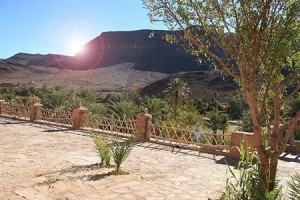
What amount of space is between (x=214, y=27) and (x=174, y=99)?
38615 mm

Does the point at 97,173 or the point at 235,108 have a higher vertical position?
the point at 235,108

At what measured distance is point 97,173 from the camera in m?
8.05

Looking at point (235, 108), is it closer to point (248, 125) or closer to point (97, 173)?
point (248, 125)

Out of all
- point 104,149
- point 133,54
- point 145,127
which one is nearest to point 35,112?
point 145,127

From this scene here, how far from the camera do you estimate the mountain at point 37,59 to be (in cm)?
15752

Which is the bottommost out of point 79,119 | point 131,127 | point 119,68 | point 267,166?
point 131,127

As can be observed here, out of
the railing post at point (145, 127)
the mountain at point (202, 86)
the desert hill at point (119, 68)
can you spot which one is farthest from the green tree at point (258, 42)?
the mountain at point (202, 86)

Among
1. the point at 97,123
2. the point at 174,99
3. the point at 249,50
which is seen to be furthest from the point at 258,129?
the point at 174,99

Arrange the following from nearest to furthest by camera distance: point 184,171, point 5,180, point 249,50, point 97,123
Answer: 1. point 249,50
2. point 5,180
3. point 184,171
4. point 97,123

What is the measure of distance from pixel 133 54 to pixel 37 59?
52884 millimetres

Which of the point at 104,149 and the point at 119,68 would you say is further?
the point at 119,68

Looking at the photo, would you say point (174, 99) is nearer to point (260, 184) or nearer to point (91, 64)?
point (260, 184)

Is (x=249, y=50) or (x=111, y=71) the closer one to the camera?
(x=249, y=50)

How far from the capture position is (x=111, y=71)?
118062mm
